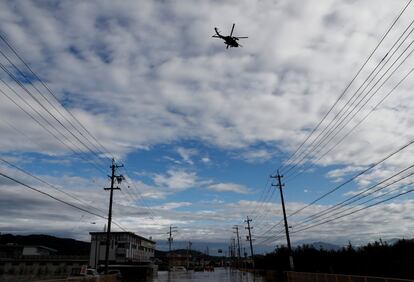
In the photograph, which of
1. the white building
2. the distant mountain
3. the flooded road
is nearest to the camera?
the flooded road

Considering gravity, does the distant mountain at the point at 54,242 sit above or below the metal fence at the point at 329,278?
above

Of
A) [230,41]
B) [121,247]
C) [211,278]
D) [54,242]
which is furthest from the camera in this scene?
[54,242]

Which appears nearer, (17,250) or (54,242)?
(17,250)

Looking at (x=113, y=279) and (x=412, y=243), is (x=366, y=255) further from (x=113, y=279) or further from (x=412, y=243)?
(x=113, y=279)

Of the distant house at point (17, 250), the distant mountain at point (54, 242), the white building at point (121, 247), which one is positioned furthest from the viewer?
the distant mountain at point (54, 242)

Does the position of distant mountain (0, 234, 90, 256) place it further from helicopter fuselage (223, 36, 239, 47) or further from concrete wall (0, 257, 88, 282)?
helicopter fuselage (223, 36, 239, 47)

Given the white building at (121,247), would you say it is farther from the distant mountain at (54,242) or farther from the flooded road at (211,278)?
the distant mountain at (54,242)

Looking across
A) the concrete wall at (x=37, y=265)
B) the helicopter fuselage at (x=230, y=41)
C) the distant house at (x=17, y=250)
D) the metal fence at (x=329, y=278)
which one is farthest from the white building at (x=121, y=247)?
the helicopter fuselage at (x=230, y=41)

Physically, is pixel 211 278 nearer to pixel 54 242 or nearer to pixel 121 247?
pixel 121 247

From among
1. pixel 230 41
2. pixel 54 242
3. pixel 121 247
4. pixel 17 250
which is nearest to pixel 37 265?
pixel 17 250

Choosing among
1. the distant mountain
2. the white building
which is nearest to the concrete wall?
the white building

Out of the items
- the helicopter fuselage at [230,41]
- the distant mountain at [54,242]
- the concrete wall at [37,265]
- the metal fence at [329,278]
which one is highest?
the distant mountain at [54,242]

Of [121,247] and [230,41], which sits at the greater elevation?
[121,247]
